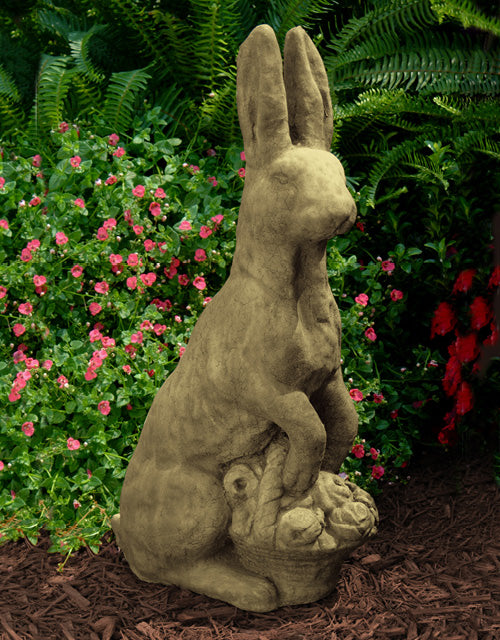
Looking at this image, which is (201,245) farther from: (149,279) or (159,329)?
(159,329)

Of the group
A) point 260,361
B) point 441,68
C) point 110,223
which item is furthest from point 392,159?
point 260,361

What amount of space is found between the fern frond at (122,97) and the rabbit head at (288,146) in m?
2.02

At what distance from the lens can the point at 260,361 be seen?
7.18ft

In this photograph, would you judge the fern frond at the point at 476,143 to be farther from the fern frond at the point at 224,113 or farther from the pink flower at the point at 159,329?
the pink flower at the point at 159,329

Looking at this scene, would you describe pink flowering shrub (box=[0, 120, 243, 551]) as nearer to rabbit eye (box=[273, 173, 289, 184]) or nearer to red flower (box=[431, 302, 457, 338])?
red flower (box=[431, 302, 457, 338])

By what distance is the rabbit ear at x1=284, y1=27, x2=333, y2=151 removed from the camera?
84.7 inches

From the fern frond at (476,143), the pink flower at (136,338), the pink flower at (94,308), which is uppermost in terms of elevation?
the fern frond at (476,143)

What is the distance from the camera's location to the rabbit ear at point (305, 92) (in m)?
2.15

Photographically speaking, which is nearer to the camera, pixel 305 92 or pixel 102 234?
pixel 305 92

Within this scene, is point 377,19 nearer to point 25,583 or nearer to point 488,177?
point 488,177

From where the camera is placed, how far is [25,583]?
2.78 metres

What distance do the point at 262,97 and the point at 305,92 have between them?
0.19 m

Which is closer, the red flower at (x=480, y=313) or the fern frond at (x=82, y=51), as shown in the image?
Result: the red flower at (x=480, y=313)

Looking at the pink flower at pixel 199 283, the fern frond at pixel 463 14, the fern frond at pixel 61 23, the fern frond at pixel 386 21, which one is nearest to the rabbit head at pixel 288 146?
the pink flower at pixel 199 283
